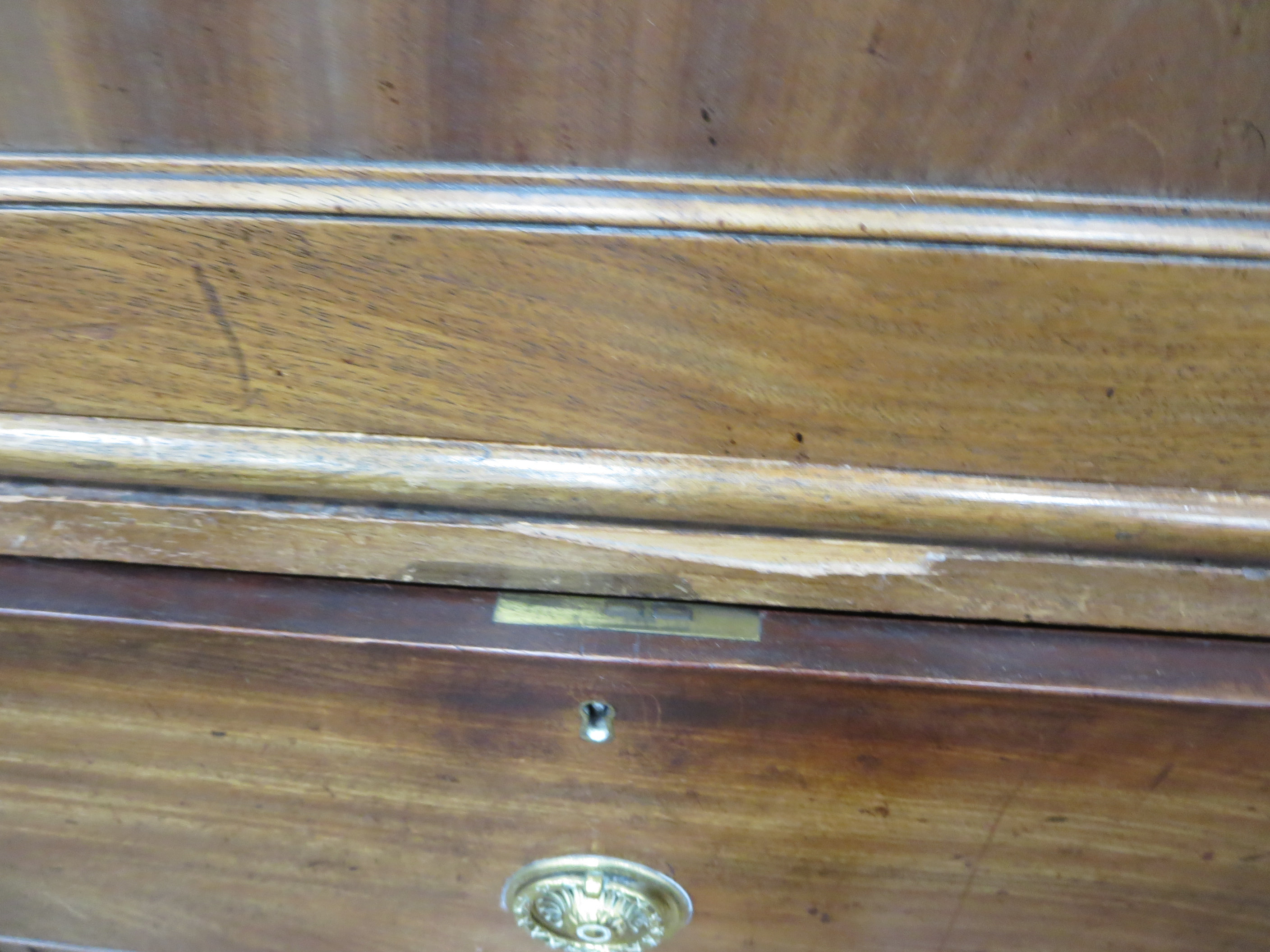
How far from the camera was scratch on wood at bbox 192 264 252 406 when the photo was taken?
0.29m

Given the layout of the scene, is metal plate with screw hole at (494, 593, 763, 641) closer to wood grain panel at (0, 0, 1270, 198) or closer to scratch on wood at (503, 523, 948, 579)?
scratch on wood at (503, 523, 948, 579)

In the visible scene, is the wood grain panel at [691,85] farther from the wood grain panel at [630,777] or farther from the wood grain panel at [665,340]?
the wood grain panel at [630,777]

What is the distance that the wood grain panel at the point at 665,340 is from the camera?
0.27m

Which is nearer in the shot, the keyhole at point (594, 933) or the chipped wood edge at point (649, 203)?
the chipped wood edge at point (649, 203)

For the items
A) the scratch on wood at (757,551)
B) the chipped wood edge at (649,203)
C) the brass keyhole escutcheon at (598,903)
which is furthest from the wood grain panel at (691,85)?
the brass keyhole escutcheon at (598,903)

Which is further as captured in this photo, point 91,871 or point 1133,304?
point 91,871

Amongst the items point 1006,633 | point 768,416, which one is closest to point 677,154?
point 768,416

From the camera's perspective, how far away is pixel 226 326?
0.30m

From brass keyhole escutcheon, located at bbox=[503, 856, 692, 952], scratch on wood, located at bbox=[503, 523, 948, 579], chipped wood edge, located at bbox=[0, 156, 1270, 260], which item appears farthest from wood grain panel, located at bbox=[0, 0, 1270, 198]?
brass keyhole escutcheon, located at bbox=[503, 856, 692, 952]

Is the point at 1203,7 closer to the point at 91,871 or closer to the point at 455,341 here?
the point at 455,341

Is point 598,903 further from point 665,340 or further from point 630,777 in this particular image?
point 665,340

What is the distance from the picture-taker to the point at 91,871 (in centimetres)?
42

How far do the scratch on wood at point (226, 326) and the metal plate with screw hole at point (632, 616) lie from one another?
0.37 feet

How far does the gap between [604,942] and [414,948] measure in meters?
0.09
